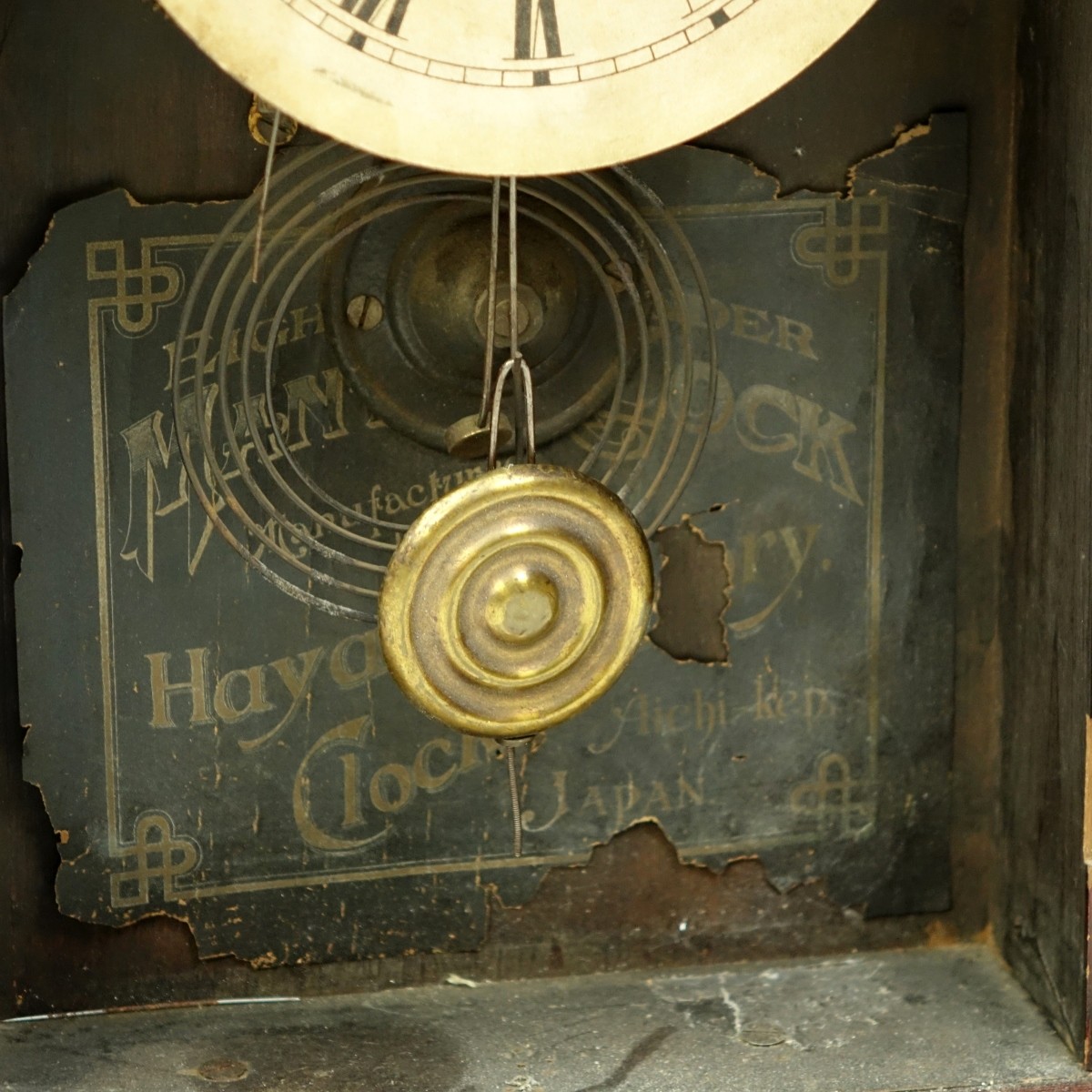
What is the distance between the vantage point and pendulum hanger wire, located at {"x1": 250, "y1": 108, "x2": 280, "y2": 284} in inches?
77.7

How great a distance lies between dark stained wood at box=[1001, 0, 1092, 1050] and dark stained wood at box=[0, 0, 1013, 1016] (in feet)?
0.15

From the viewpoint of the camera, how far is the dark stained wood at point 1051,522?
214 centimetres

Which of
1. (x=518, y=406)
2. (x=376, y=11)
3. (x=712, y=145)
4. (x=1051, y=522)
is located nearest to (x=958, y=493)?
(x=1051, y=522)

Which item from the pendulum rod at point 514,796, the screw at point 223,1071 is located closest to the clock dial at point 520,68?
the pendulum rod at point 514,796

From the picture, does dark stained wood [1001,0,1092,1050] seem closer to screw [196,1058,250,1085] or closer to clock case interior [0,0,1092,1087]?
clock case interior [0,0,1092,1087]

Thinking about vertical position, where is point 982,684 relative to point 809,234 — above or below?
below

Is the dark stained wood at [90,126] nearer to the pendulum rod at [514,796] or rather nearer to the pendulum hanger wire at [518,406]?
the pendulum hanger wire at [518,406]

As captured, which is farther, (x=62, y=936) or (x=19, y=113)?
(x=62, y=936)

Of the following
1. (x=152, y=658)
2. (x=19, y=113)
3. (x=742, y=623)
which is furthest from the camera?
(x=742, y=623)

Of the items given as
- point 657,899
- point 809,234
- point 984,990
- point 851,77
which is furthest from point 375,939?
point 851,77

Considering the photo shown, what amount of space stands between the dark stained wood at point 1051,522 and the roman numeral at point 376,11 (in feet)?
2.21

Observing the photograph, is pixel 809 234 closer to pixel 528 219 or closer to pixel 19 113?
pixel 528 219

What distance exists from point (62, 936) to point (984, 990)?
0.94 metres

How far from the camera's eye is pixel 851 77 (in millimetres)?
2262
